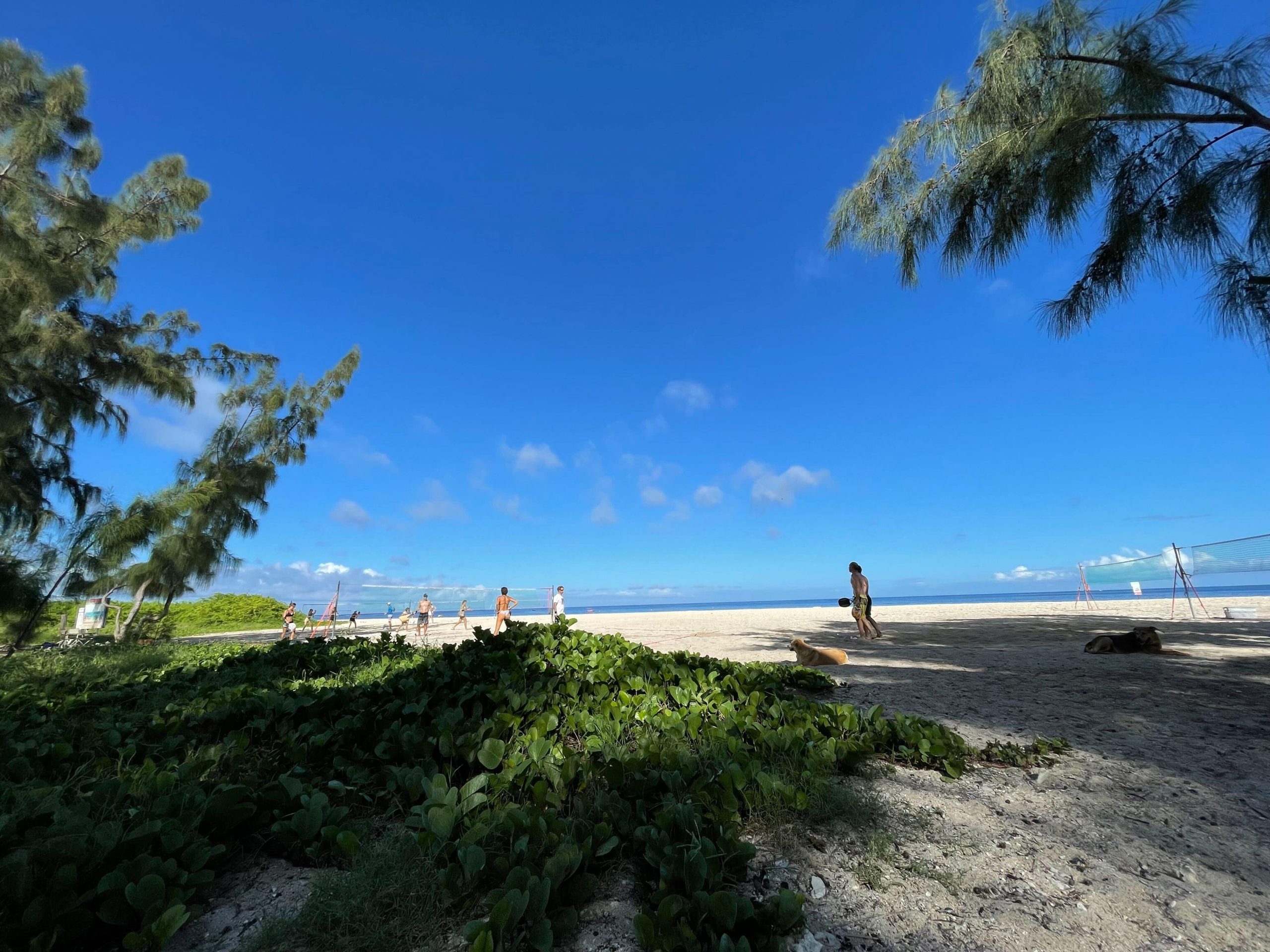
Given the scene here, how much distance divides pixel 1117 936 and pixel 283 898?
2509mm

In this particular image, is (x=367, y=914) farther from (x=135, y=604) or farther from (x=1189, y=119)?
(x=135, y=604)

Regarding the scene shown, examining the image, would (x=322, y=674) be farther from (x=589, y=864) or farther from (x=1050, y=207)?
(x=1050, y=207)

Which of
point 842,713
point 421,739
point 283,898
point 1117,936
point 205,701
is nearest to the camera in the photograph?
point 1117,936

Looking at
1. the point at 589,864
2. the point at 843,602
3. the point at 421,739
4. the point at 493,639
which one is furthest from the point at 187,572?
the point at 843,602

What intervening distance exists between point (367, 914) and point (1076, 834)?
8.43 ft

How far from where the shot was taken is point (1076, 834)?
2117 millimetres

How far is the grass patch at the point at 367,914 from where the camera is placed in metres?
1.41

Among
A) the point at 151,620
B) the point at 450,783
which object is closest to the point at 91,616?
the point at 151,620

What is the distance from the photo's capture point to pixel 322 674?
200 inches

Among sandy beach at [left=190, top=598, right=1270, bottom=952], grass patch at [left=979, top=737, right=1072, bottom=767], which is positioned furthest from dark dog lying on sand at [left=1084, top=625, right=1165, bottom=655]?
grass patch at [left=979, top=737, right=1072, bottom=767]

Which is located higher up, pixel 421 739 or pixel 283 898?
pixel 421 739

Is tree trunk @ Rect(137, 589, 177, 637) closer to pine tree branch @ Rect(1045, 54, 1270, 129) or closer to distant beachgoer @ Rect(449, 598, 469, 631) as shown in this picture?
distant beachgoer @ Rect(449, 598, 469, 631)

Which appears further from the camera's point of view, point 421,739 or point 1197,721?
point 1197,721

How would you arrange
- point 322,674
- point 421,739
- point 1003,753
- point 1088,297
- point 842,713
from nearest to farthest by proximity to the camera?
1. point 421,739
2. point 1003,753
3. point 842,713
4. point 322,674
5. point 1088,297
